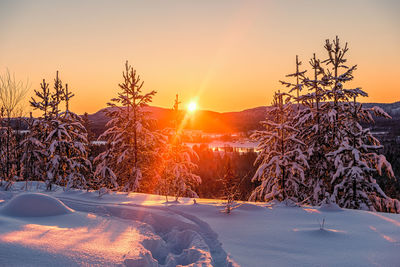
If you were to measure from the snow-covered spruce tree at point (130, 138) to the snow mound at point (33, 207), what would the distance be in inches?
420

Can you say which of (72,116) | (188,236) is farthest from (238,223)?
(72,116)

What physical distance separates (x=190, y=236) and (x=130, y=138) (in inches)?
486

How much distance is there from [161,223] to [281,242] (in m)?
2.46

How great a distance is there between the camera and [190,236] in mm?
4668

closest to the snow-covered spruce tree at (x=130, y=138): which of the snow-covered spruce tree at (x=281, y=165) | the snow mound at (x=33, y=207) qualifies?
the snow-covered spruce tree at (x=281, y=165)

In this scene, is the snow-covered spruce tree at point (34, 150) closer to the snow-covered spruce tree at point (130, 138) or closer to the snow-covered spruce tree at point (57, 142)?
the snow-covered spruce tree at point (57, 142)

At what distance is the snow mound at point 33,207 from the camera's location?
4383 millimetres

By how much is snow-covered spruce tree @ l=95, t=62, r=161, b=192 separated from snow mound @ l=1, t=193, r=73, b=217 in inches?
420

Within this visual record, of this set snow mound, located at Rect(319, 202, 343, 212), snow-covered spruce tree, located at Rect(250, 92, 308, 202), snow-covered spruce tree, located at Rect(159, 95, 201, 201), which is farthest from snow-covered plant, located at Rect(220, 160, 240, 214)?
snow-covered spruce tree, located at Rect(159, 95, 201, 201)

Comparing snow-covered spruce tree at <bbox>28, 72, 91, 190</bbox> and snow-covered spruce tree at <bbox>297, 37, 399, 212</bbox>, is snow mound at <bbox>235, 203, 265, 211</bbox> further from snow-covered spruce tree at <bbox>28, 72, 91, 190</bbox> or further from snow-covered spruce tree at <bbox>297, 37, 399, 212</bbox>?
snow-covered spruce tree at <bbox>28, 72, 91, 190</bbox>

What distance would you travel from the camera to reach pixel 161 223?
5379mm

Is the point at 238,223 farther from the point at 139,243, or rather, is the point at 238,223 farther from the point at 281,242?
the point at 139,243

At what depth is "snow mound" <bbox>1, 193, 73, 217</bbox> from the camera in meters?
4.38

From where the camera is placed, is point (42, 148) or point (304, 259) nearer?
point (304, 259)
